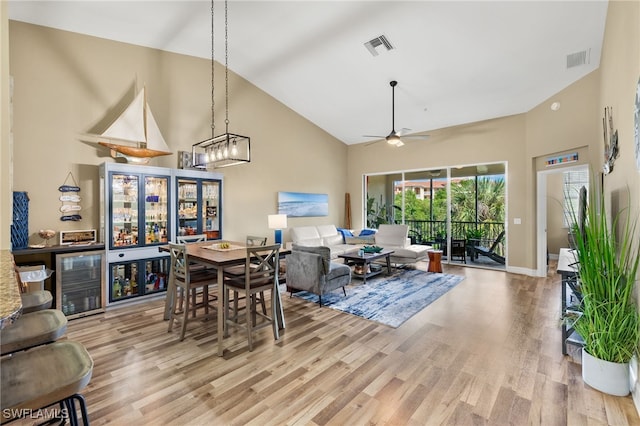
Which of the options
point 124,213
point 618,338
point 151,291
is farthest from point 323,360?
point 124,213

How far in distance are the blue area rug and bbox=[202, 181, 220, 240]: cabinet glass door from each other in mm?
1841

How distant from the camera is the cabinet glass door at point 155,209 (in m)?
4.45

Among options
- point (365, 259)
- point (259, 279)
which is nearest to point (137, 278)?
point (259, 279)

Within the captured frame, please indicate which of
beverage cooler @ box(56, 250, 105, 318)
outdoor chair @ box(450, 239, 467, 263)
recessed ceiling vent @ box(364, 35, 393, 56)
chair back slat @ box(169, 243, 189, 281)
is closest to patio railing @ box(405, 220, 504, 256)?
outdoor chair @ box(450, 239, 467, 263)

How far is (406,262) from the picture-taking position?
6.30 metres

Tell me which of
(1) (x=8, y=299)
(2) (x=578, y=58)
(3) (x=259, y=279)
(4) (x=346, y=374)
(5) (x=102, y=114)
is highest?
(2) (x=578, y=58)

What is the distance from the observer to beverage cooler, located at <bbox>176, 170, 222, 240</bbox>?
4.83 metres

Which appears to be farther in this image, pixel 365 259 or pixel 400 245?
pixel 400 245

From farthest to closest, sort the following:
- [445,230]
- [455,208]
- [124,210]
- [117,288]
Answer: [445,230] < [455,208] < [124,210] < [117,288]

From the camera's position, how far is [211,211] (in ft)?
17.1

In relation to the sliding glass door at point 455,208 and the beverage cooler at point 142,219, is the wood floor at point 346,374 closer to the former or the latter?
the beverage cooler at point 142,219

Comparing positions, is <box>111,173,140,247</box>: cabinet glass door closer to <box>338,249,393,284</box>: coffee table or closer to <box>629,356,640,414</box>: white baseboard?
<box>338,249,393,284</box>: coffee table

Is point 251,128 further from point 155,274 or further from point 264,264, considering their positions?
point 264,264

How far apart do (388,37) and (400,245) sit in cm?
424
